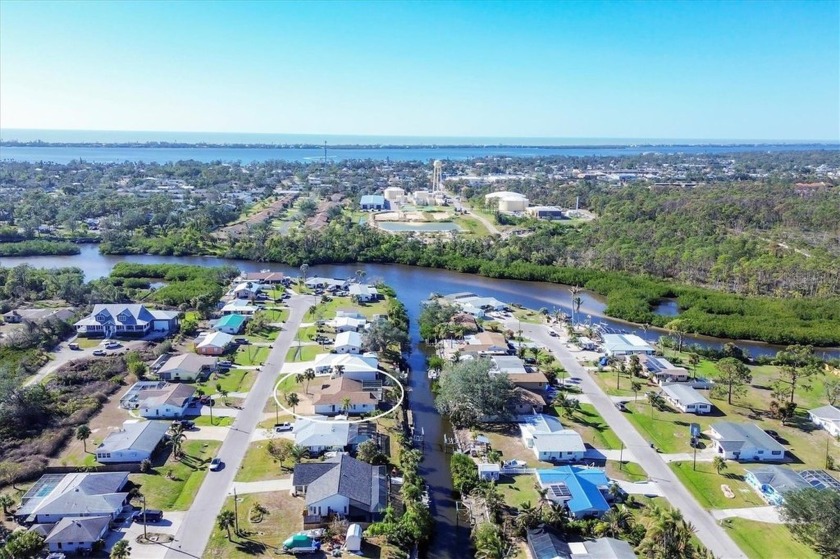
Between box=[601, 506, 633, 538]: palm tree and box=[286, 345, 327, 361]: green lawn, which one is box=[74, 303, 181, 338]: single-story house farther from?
box=[601, 506, 633, 538]: palm tree

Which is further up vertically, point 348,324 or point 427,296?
point 348,324

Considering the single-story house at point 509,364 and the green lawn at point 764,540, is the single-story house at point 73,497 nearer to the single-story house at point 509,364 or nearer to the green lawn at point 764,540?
the single-story house at point 509,364

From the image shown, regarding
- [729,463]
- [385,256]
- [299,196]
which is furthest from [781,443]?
[299,196]

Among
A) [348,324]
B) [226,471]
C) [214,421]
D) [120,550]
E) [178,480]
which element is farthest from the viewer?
[348,324]

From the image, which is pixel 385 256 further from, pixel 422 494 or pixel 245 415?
pixel 422 494

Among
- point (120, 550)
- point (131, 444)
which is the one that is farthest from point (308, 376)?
point (120, 550)

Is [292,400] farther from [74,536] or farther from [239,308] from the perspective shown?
[239,308]
